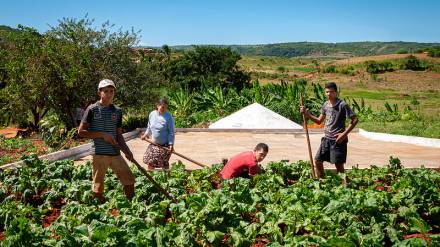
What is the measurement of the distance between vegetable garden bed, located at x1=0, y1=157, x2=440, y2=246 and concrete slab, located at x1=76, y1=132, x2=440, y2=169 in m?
3.77

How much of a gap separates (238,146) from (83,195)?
28.7 ft

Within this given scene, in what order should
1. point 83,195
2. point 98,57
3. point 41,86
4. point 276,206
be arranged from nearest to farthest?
point 276,206 → point 83,195 → point 41,86 → point 98,57

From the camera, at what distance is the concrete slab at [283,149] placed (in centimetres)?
1155

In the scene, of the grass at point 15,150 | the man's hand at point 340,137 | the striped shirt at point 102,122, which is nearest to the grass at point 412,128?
the man's hand at point 340,137

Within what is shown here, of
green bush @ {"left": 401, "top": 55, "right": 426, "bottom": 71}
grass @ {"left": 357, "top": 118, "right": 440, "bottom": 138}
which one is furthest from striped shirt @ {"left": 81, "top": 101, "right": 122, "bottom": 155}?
green bush @ {"left": 401, "top": 55, "right": 426, "bottom": 71}

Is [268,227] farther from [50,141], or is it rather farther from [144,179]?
[50,141]

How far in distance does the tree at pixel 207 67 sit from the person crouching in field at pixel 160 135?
76.8 ft

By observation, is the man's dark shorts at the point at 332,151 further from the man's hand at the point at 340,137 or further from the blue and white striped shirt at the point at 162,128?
the blue and white striped shirt at the point at 162,128

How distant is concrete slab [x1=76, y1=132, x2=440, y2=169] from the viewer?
11.6 m

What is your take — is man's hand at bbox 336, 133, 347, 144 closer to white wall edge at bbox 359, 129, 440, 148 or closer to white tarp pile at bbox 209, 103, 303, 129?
white wall edge at bbox 359, 129, 440, 148

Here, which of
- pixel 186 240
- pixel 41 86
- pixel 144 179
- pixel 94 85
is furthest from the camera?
pixel 94 85

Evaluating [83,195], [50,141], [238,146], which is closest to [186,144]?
[238,146]

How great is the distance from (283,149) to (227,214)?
9.06 m

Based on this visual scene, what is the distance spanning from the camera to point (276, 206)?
536cm
